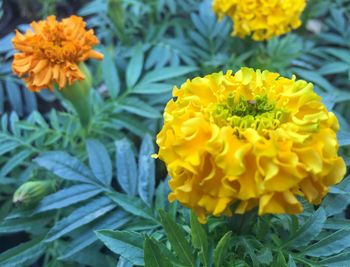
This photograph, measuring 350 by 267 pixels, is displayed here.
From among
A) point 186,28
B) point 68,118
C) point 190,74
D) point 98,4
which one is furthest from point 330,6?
point 68,118

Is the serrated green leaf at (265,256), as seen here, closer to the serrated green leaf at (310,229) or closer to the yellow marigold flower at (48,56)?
the serrated green leaf at (310,229)

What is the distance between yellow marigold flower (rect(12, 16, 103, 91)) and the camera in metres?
1.07

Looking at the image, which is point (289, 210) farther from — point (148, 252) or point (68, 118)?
point (68, 118)

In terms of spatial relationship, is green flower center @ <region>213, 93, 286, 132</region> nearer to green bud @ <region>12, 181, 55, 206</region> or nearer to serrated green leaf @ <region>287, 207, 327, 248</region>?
serrated green leaf @ <region>287, 207, 327, 248</region>

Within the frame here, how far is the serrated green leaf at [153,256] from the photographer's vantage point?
28.3 inches

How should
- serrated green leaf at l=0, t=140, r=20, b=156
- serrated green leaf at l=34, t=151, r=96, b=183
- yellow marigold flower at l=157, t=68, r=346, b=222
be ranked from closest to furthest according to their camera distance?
yellow marigold flower at l=157, t=68, r=346, b=222, serrated green leaf at l=34, t=151, r=96, b=183, serrated green leaf at l=0, t=140, r=20, b=156

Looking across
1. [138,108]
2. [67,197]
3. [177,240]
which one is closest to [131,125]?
[138,108]

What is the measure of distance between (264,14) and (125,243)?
75 centimetres

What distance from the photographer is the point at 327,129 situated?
26.1 inches

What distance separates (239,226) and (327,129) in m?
0.24

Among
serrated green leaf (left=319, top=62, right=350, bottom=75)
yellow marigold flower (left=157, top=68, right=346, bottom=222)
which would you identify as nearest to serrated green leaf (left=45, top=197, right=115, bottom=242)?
yellow marigold flower (left=157, top=68, right=346, bottom=222)

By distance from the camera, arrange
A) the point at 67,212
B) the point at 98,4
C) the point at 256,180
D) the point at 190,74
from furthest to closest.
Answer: the point at 98,4
the point at 190,74
the point at 67,212
the point at 256,180

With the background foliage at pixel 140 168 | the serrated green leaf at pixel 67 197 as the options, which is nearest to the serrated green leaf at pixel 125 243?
the background foliage at pixel 140 168

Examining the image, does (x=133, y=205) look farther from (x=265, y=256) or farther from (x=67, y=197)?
(x=265, y=256)
